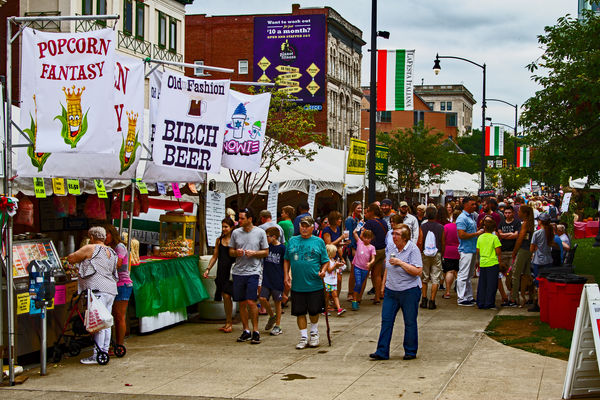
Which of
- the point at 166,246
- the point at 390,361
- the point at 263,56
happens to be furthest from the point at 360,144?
the point at 263,56

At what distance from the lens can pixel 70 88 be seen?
9219 millimetres

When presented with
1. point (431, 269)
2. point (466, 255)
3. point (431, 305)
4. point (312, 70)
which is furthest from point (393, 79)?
point (312, 70)

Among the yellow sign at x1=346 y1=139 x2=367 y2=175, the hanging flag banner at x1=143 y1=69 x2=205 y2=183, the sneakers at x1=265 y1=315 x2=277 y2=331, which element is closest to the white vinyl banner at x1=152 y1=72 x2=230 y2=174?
the hanging flag banner at x1=143 y1=69 x2=205 y2=183

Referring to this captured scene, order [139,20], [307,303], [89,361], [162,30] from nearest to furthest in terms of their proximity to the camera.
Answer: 1. [89,361]
2. [307,303]
3. [139,20]
4. [162,30]

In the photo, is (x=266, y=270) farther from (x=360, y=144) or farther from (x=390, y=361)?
(x=360, y=144)

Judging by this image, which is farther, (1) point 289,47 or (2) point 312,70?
(2) point 312,70

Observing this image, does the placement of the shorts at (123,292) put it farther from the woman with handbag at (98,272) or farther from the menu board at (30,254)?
the menu board at (30,254)

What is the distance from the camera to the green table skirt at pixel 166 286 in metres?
11.9

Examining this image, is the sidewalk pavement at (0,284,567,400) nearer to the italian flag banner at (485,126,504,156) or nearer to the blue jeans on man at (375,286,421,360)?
the blue jeans on man at (375,286,421,360)

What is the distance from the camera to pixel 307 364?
9.85 meters

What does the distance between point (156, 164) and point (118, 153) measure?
85 cm

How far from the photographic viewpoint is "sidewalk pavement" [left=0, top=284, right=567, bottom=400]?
842 centimetres

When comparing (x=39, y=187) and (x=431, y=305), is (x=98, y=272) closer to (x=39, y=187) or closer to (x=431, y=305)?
(x=39, y=187)

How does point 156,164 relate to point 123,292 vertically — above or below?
above
